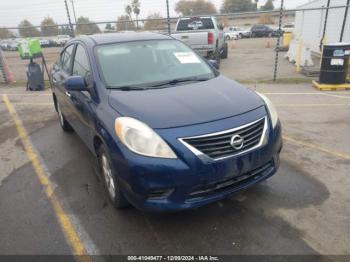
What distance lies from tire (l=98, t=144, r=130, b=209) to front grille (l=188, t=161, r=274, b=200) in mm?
780

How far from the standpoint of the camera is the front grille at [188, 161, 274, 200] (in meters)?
2.62

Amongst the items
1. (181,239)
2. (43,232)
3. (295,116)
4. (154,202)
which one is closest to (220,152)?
(154,202)

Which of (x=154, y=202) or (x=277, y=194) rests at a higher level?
(x=154, y=202)

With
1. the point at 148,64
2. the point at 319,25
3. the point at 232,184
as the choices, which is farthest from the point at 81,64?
the point at 319,25

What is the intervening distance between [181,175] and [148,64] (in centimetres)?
177

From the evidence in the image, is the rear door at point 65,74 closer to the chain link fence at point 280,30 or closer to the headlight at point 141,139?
the headlight at point 141,139

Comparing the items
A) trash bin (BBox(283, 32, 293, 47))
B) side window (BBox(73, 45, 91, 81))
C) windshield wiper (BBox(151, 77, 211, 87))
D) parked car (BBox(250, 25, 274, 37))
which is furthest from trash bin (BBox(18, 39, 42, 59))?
parked car (BBox(250, 25, 274, 37))

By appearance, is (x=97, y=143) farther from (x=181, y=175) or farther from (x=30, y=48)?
(x=30, y=48)

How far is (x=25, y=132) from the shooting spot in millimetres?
5969

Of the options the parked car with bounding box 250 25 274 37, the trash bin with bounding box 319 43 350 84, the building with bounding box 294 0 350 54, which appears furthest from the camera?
the parked car with bounding box 250 25 274 37

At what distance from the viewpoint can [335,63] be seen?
8.37m

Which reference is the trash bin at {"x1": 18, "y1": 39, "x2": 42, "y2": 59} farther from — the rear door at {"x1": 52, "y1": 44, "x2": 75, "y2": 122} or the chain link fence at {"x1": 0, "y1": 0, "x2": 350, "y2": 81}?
the rear door at {"x1": 52, "y1": 44, "x2": 75, "y2": 122}

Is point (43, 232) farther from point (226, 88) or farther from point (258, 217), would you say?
point (226, 88)

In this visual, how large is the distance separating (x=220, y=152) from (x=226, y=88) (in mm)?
1008
